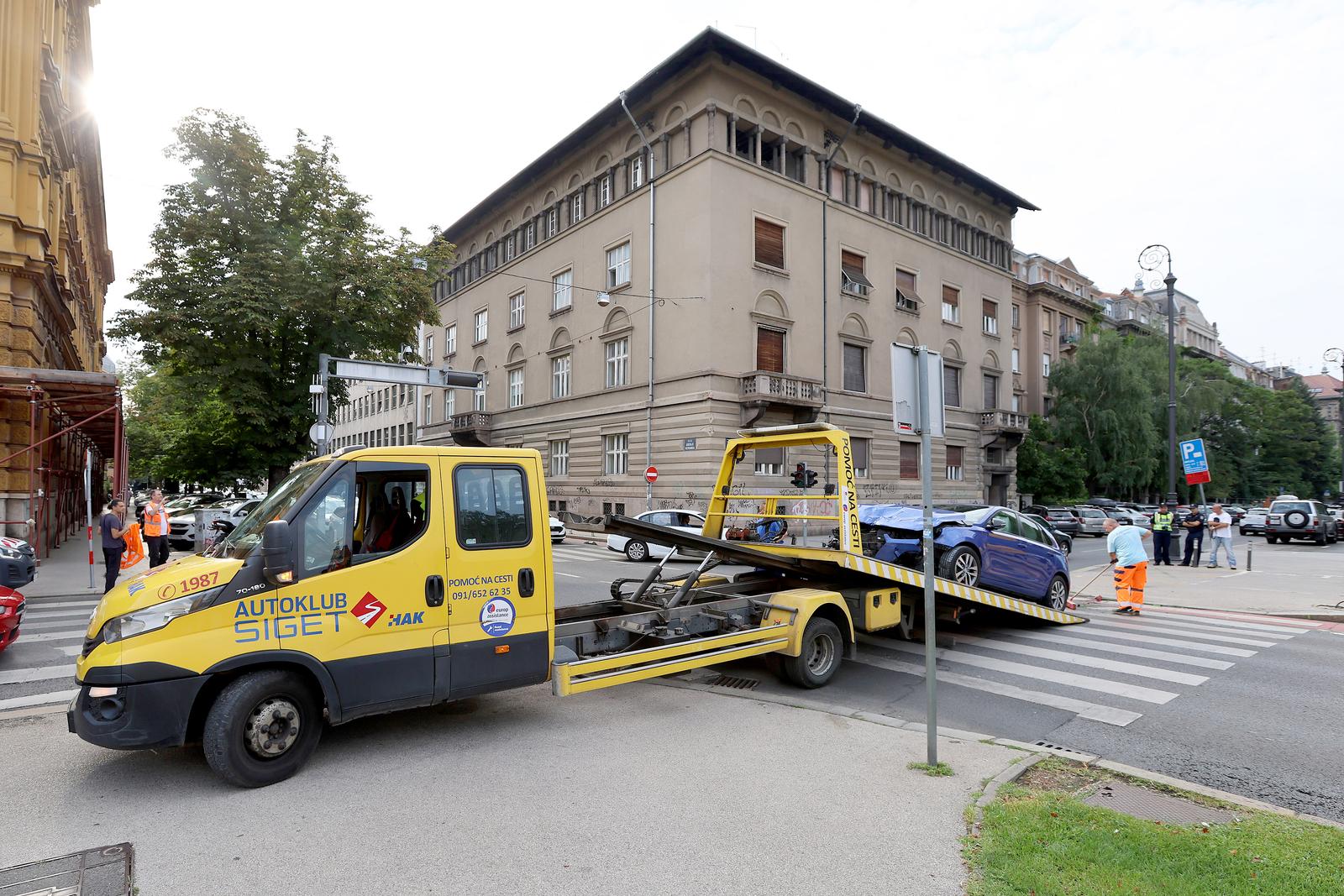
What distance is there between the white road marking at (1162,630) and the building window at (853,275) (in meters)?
24.7

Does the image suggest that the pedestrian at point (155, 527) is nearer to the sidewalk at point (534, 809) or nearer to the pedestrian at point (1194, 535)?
the sidewalk at point (534, 809)

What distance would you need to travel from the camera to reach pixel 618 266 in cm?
3403

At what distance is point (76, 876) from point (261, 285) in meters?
21.9

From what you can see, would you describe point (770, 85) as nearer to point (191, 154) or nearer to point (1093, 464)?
point (191, 154)

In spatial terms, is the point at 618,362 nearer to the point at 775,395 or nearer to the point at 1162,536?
the point at 775,395

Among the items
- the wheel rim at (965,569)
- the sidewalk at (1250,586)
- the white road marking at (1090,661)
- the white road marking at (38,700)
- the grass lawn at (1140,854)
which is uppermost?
the wheel rim at (965,569)

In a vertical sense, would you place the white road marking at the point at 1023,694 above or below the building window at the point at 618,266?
below

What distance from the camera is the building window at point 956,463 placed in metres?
39.6

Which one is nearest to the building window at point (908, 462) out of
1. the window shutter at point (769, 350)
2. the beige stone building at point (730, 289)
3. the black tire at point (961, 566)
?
the beige stone building at point (730, 289)

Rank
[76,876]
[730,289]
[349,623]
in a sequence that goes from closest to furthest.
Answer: [76,876], [349,623], [730,289]

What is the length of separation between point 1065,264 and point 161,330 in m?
63.6

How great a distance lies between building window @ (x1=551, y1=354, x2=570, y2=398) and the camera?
37.4 metres

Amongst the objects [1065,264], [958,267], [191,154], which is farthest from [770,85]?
[1065,264]

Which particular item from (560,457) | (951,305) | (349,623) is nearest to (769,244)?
(951,305)
